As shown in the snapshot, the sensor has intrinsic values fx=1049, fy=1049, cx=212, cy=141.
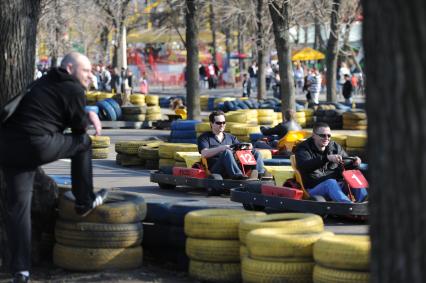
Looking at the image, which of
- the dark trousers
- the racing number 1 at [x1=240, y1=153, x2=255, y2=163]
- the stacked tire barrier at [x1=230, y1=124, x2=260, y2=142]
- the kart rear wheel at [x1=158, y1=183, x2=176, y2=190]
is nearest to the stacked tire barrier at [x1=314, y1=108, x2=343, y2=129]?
the stacked tire barrier at [x1=230, y1=124, x2=260, y2=142]

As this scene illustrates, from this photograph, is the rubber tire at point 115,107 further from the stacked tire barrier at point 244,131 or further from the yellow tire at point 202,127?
the stacked tire barrier at point 244,131

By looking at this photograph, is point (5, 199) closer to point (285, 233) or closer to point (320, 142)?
point (285, 233)

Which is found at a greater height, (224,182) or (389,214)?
(389,214)

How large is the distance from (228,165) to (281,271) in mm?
6636

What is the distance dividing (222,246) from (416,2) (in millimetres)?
4166

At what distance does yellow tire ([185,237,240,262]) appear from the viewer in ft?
25.6

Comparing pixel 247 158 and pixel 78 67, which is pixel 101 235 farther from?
pixel 247 158

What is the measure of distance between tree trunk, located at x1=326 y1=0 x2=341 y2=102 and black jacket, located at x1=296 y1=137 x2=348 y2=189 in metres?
18.7

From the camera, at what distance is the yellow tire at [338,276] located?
6832mm

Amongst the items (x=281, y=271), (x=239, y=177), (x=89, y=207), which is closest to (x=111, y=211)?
(x=89, y=207)

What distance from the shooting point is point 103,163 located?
19.3 meters

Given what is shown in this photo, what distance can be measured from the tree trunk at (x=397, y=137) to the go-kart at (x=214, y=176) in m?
9.18

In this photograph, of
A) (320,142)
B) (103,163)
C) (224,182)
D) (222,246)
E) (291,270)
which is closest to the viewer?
(291,270)

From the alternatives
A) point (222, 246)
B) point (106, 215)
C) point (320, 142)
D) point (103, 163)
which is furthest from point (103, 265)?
point (103, 163)
